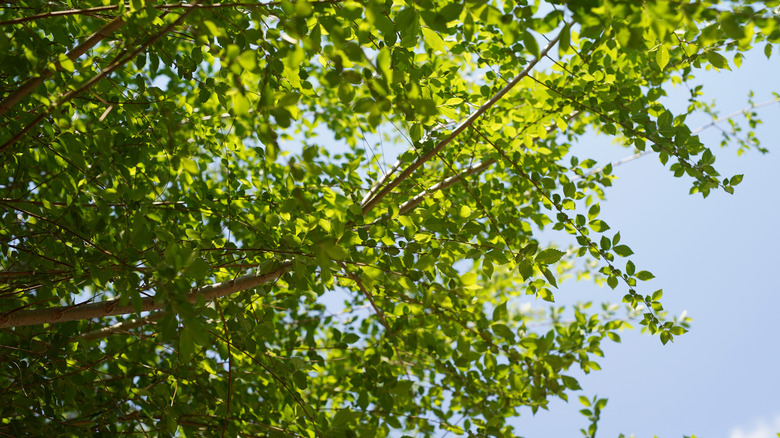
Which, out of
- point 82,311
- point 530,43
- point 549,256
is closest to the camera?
point 530,43

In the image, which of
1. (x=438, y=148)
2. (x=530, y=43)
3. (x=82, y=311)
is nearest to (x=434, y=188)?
(x=438, y=148)

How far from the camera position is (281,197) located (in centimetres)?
246

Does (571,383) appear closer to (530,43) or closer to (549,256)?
(549,256)

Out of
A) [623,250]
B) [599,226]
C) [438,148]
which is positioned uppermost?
[438,148]

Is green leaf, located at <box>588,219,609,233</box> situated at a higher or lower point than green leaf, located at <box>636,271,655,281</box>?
higher

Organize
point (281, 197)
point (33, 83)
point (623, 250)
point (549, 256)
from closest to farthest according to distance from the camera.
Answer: point (33, 83), point (549, 256), point (623, 250), point (281, 197)

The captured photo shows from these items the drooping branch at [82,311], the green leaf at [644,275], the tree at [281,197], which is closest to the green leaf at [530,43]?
the tree at [281,197]

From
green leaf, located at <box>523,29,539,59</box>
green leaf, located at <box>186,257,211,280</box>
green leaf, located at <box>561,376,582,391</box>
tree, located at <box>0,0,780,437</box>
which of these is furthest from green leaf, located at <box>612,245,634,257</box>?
green leaf, located at <box>186,257,211,280</box>

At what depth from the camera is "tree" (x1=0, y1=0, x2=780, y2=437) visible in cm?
125

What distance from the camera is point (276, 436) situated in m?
2.00

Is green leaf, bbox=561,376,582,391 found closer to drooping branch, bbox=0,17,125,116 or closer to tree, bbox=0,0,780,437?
tree, bbox=0,0,780,437

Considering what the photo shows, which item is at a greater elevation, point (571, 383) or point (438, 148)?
point (438, 148)

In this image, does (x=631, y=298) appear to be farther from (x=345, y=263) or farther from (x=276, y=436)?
(x=276, y=436)

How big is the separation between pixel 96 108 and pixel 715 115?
12.3 feet
